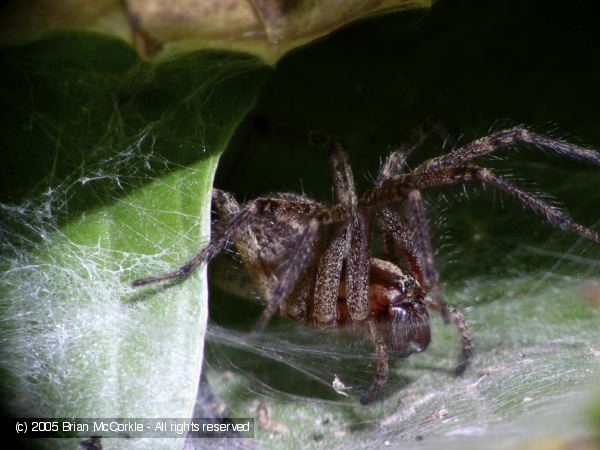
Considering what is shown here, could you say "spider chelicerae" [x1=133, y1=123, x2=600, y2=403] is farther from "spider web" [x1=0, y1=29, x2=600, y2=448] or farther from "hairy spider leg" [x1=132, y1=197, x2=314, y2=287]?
"spider web" [x1=0, y1=29, x2=600, y2=448]

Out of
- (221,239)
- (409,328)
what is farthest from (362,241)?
(221,239)

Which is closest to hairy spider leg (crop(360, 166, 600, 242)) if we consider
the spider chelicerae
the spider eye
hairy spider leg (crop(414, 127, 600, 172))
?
the spider chelicerae

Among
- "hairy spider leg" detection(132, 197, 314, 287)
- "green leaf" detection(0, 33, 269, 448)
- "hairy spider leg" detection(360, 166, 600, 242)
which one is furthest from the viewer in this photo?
"hairy spider leg" detection(360, 166, 600, 242)

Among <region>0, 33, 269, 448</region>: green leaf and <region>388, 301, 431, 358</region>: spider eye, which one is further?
<region>388, 301, 431, 358</region>: spider eye

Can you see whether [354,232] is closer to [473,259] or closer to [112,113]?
[473,259]

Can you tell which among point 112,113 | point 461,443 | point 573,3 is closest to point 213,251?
point 112,113

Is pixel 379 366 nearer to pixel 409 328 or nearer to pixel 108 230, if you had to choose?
pixel 409 328
